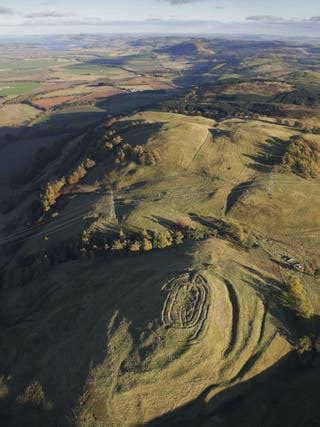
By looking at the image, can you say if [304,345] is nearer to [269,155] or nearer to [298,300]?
[298,300]

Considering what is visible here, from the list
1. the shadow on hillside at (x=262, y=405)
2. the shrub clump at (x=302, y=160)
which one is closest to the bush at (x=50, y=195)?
the shrub clump at (x=302, y=160)

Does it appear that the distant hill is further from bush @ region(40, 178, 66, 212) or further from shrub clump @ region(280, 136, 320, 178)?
bush @ region(40, 178, 66, 212)

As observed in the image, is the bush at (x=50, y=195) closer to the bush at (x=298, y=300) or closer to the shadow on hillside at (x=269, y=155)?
the shadow on hillside at (x=269, y=155)

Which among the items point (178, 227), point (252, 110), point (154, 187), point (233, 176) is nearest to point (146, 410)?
point (178, 227)

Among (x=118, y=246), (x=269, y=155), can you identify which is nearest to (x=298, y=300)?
(x=118, y=246)

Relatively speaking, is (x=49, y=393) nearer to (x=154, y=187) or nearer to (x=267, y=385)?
(x=267, y=385)

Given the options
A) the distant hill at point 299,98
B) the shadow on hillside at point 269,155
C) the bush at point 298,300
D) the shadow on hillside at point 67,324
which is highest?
the shadow on hillside at point 269,155

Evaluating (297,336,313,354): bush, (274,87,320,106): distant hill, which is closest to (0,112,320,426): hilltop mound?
(297,336,313,354): bush
